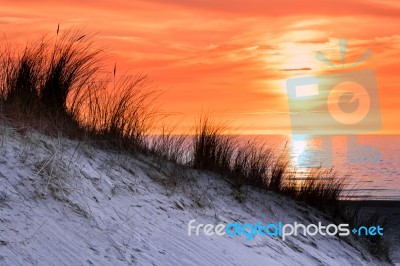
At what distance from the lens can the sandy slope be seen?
4.34 metres

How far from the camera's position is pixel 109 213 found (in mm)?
5109

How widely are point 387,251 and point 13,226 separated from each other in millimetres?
6508

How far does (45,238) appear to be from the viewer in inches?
169

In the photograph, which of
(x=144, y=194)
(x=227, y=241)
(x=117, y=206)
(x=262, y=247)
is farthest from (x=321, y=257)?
(x=117, y=206)

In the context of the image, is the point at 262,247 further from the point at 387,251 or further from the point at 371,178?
the point at 371,178

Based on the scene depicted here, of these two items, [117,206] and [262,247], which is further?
[262,247]

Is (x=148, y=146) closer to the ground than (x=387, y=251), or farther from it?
farther from it

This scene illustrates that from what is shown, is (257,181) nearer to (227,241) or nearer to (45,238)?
(227,241)

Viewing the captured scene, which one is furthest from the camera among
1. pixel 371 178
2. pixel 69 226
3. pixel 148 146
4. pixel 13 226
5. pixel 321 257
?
pixel 371 178

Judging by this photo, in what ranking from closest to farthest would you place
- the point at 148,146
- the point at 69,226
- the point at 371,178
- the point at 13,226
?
the point at 13,226, the point at 69,226, the point at 148,146, the point at 371,178

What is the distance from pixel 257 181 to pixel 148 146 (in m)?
1.71

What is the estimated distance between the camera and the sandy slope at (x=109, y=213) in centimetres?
434

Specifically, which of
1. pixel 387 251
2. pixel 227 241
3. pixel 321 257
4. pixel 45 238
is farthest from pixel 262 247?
pixel 387 251

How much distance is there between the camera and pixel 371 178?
89.9 ft
